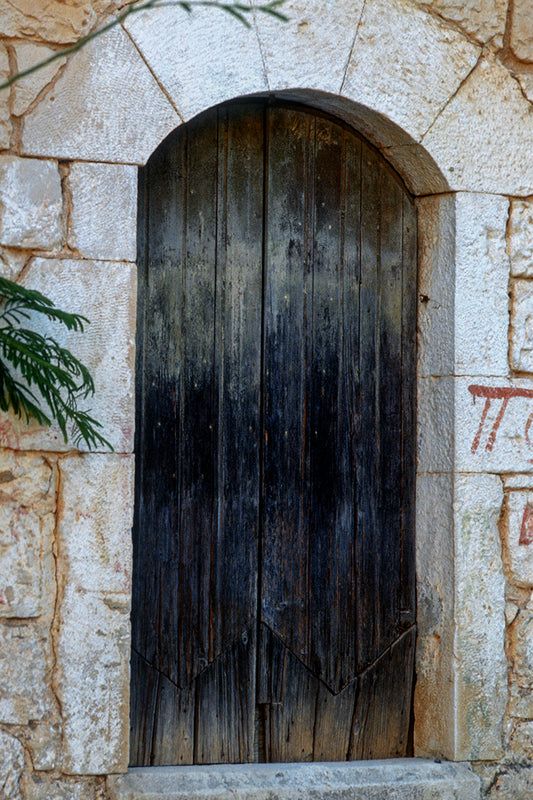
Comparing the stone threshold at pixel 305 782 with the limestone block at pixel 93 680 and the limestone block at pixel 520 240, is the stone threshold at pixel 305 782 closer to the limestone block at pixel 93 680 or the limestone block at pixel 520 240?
the limestone block at pixel 93 680

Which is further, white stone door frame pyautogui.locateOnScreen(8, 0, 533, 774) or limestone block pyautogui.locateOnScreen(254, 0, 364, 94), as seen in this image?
limestone block pyautogui.locateOnScreen(254, 0, 364, 94)

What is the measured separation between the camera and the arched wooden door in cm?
300

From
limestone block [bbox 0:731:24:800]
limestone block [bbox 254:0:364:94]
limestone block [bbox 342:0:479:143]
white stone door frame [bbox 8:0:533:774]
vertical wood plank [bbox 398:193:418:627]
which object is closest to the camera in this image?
limestone block [bbox 0:731:24:800]

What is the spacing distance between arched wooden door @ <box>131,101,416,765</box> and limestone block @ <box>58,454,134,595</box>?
9.2 inches

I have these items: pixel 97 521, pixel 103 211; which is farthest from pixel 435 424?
pixel 103 211

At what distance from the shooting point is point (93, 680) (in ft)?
8.78

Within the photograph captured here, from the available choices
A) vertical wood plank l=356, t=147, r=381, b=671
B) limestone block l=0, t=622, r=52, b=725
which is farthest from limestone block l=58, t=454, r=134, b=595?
vertical wood plank l=356, t=147, r=381, b=671

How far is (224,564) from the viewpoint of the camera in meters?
3.05

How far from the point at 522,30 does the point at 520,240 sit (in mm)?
751

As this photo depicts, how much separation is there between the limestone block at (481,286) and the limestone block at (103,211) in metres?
1.14

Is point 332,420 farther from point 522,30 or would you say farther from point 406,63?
point 522,30

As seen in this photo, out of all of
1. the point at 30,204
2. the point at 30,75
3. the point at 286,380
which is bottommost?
the point at 286,380

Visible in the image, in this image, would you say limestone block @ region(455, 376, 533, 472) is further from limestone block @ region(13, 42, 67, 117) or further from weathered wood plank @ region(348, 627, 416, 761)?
limestone block @ region(13, 42, 67, 117)

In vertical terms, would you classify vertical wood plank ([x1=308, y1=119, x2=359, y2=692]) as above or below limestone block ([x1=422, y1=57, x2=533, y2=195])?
below
